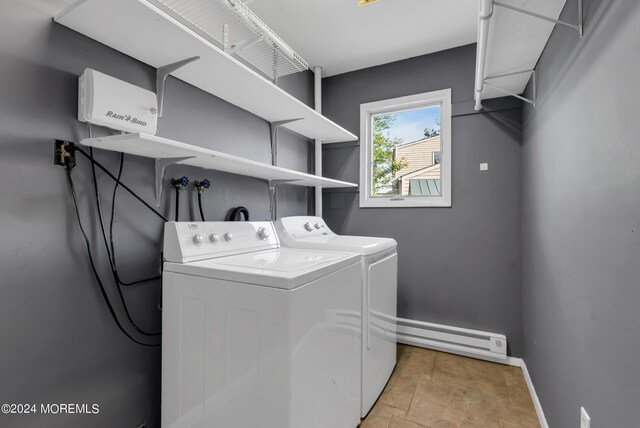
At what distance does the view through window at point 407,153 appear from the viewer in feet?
8.63

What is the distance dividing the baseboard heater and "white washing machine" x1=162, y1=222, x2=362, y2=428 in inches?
49.5

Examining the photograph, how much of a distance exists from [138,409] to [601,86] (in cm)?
218

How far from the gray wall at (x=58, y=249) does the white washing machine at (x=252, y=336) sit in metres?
0.17

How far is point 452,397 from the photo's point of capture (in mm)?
1863

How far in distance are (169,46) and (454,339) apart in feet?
8.88

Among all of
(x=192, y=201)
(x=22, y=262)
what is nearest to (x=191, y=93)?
(x=192, y=201)

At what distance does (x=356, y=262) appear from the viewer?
1.54 metres

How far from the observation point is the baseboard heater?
2271 mm

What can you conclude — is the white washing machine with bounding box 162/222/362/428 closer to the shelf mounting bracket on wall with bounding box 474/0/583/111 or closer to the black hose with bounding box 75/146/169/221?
the black hose with bounding box 75/146/169/221

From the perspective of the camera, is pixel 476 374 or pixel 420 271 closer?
pixel 476 374

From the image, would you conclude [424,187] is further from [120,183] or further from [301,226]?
[120,183]

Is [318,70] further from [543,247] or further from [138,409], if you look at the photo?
[138,409]

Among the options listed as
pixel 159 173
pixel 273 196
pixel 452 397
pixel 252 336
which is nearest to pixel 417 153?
pixel 273 196

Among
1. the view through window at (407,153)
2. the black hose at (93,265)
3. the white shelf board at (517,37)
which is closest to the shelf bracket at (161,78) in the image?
the black hose at (93,265)
